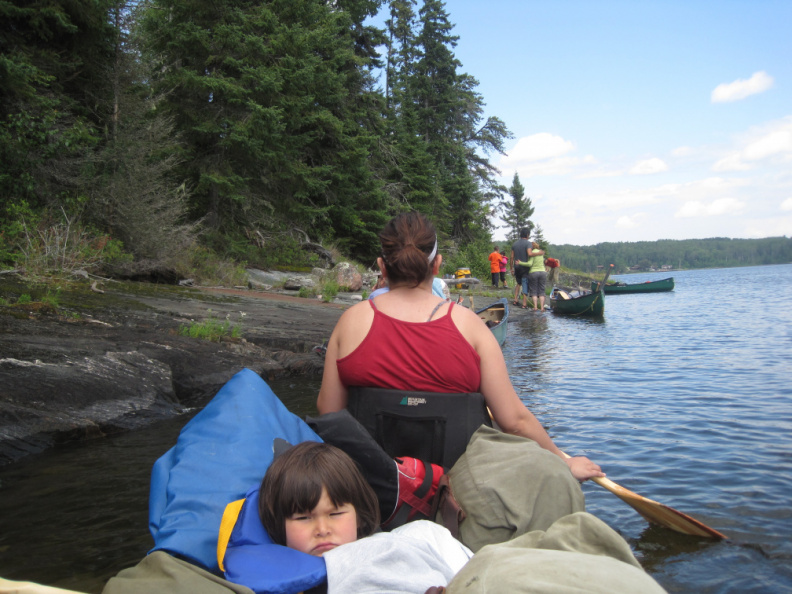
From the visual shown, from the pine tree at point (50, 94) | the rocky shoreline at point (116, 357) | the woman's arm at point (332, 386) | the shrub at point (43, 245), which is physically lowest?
the rocky shoreline at point (116, 357)

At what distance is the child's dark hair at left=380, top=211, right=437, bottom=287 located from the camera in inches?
109

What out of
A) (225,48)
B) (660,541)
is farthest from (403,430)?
(225,48)

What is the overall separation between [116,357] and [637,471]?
5.51 metres

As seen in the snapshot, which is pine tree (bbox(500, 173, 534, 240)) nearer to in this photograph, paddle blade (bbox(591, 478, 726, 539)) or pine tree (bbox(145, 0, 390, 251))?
pine tree (bbox(145, 0, 390, 251))

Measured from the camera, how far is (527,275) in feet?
66.7

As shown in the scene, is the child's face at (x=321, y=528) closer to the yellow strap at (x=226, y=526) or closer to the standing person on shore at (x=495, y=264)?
the yellow strap at (x=226, y=526)

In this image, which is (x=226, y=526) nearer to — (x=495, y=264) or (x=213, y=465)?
(x=213, y=465)

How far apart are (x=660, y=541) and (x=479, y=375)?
2.09 m

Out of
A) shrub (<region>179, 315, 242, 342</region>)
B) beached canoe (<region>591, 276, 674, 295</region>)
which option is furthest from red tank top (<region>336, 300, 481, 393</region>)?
beached canoe (<region>591, 276, 674, 295</region>)

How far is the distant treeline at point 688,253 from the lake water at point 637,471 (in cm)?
14963

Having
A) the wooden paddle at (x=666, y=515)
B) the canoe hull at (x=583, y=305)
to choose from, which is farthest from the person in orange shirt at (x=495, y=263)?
the wooden paddle at (x=666, y=515)

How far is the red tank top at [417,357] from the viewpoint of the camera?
2.66 m

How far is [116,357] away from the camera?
6902 mm

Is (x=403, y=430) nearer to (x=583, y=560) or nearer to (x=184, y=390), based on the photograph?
(x=583, y=560)
